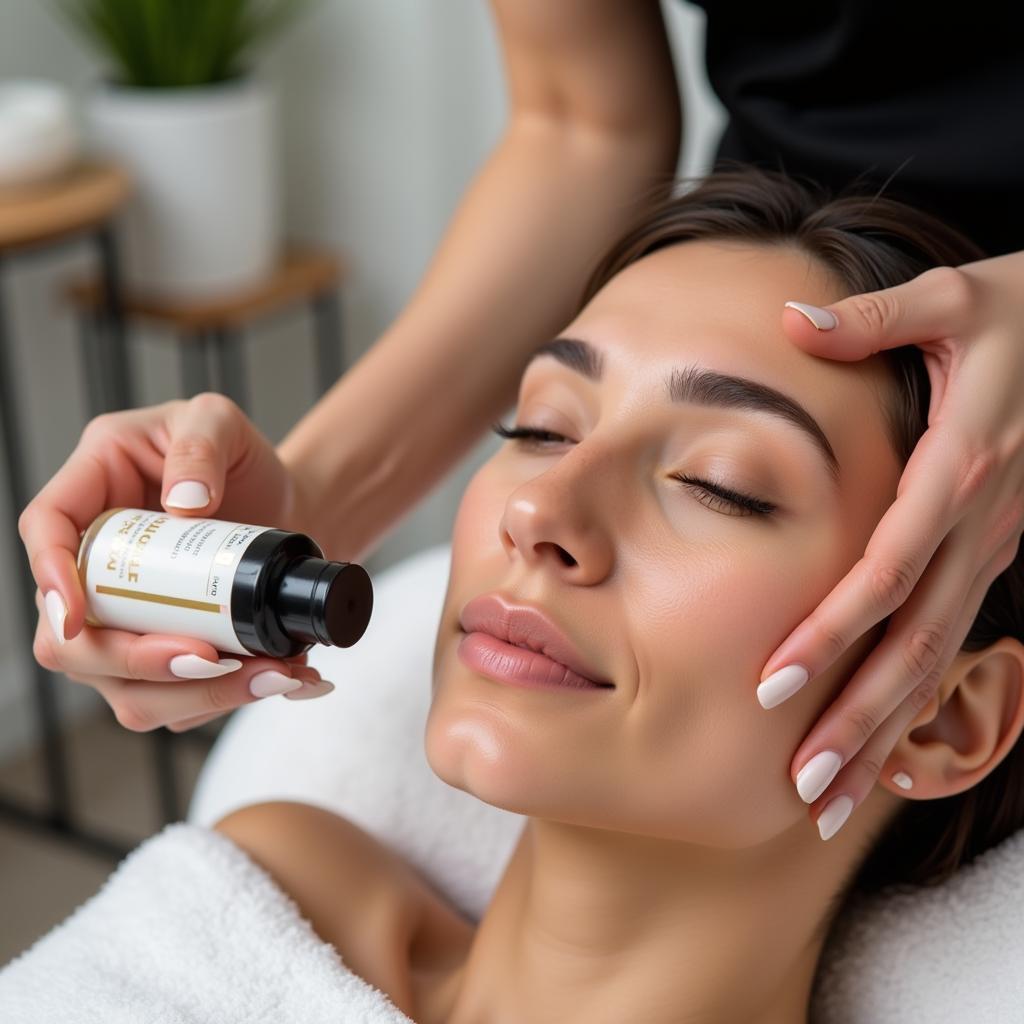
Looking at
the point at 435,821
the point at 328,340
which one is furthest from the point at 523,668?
the point at 328,340

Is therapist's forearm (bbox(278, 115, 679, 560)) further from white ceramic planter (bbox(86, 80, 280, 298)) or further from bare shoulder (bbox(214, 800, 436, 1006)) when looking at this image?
white ceramic planter (bbox(86, 80, 280, 298))

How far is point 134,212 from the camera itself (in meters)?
2.57

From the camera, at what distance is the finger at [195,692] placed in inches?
37.4

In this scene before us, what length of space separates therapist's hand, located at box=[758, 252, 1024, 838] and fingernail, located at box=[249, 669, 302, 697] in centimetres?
30

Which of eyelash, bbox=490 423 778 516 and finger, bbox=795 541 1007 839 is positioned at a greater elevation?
eyelash, bbox=490 423 778 516

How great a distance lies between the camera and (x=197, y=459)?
100 centimetres

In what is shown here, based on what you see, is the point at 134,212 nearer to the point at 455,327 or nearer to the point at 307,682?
the point at 455,327

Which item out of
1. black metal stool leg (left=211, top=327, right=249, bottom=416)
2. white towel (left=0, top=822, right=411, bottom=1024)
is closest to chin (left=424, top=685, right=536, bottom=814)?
white towel (left=0, top=822, right=411, bottom=1024)

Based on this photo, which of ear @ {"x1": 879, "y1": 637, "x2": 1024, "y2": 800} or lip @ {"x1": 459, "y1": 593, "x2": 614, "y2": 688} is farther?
ear @ {"x1": 879, "y1": 637, "x2": 1024, "y2": 800}

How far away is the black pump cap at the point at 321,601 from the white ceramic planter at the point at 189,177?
1.79 m

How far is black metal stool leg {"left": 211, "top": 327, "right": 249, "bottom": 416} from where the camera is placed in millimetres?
2758

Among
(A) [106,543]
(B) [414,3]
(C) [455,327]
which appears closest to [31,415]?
(B) [414,3]

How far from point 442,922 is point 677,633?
0.47 meters

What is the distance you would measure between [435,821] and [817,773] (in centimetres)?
A: 54
